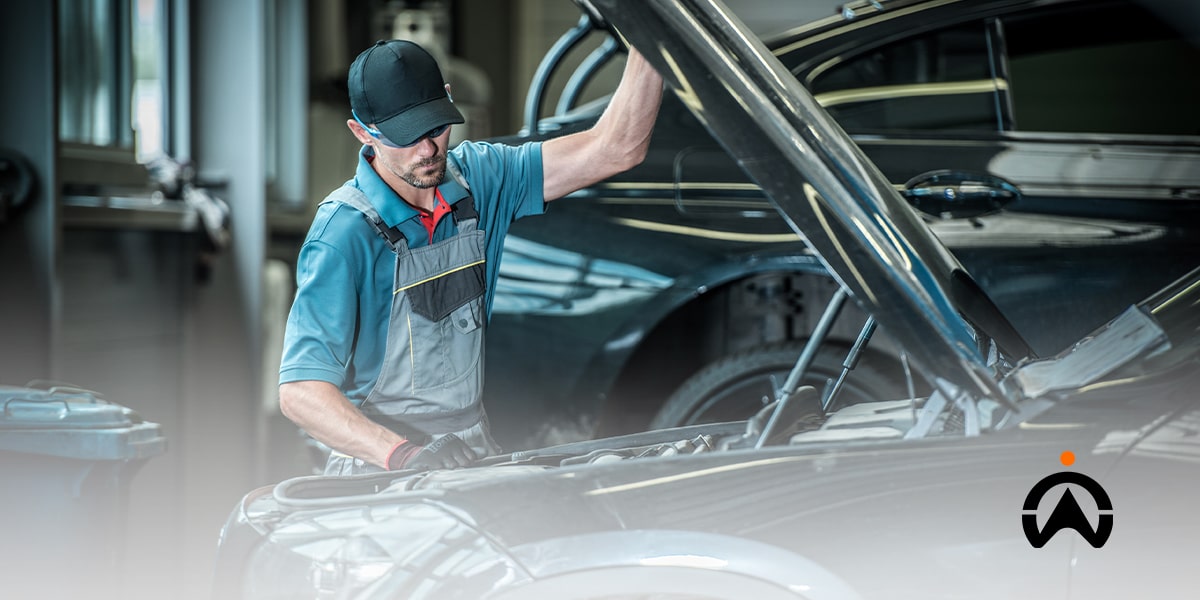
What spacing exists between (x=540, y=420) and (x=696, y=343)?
1.28ft

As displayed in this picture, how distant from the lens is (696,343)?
2441mm

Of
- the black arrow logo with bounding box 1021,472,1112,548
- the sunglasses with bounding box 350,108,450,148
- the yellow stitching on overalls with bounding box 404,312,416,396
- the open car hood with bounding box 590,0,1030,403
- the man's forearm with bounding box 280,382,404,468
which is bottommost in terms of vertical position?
the black arrow logo with bounding box 1021,472,1112,548

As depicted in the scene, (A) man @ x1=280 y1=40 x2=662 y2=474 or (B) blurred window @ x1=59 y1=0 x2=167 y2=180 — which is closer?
(A) man @ x1=280 y1=40 x2=662 y2=474

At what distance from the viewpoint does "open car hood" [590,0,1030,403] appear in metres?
1.13

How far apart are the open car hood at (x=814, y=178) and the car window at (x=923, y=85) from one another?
1.28 metres

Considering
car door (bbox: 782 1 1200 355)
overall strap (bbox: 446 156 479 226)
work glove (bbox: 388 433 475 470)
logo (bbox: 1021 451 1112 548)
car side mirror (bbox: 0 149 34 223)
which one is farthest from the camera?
car side mirror (bbox: 0 149 34 223)

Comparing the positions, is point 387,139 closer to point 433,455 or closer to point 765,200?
point 433,455

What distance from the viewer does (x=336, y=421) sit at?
1.50 meters

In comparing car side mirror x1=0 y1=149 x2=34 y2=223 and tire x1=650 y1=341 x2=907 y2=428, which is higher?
car side mirror x1=0 y1=149 x2=34 y2=223

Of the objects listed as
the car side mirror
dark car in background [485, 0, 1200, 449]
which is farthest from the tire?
the car side mirror

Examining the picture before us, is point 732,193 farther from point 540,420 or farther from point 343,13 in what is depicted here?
point 343,13

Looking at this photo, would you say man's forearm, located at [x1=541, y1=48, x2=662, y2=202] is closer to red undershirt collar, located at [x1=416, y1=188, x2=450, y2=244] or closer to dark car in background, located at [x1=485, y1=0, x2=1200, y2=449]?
red undershirt collar, located at [x1=416, y1=188, x2=450, y2=244]

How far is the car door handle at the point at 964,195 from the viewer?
2.28 m

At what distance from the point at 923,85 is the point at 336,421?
1553mm
